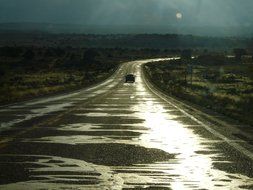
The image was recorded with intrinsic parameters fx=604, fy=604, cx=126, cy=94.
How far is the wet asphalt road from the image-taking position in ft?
29.5

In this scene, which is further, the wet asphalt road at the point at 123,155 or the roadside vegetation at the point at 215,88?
the roadside vegetation at the point at 215,88

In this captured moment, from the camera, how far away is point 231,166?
10.6 m

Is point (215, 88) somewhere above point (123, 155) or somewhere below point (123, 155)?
below

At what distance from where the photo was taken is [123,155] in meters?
11.8

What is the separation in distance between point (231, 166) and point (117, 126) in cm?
796

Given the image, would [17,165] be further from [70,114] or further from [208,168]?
[70,114]

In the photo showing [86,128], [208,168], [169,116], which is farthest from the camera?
[169,116]

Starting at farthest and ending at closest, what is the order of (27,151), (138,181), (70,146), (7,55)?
(7,55), (70,146), (27,151), (138,181)

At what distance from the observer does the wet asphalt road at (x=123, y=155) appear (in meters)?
9.00

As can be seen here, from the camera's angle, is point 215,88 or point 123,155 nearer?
point 123,155

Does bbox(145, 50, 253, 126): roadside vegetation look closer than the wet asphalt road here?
No

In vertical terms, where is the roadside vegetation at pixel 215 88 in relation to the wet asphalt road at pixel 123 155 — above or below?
below

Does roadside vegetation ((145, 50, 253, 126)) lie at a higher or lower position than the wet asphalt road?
lower

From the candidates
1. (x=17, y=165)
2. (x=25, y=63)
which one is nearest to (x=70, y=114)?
(x=17, y=165)
